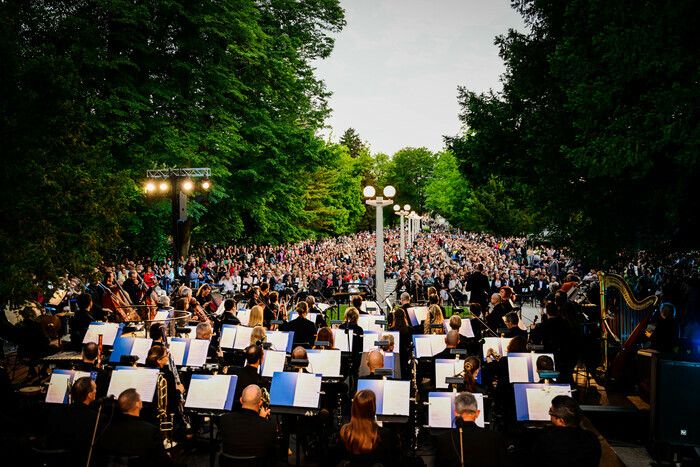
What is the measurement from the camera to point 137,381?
7973 mm

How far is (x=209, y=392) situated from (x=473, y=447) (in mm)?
3872

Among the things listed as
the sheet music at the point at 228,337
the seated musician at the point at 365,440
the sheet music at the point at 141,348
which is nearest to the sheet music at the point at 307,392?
the seated musician at the point at 365,440

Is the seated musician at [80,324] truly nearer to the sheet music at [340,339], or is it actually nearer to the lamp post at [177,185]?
the sheet music at [340,339]

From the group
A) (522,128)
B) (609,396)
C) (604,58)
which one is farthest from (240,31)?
(609,396)

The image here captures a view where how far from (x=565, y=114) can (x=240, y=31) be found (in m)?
18.9

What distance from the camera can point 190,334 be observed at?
470 inches

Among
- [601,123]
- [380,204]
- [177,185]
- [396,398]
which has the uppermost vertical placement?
[601,123]

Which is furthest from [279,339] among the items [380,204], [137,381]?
[380,204]

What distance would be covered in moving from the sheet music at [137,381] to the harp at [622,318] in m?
9.12

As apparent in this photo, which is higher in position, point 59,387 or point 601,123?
point 601,123

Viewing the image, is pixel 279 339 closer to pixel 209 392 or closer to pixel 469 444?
pixel 209 392

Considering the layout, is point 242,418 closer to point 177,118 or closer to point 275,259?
point 177,118

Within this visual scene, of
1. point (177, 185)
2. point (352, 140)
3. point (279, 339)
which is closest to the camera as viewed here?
point (279, 339)

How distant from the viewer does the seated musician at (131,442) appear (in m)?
6.14
